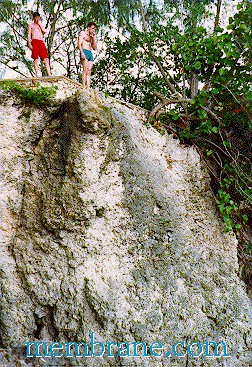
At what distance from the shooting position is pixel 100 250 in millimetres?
3230

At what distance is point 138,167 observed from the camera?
3.63 m

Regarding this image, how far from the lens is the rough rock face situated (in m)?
3.05

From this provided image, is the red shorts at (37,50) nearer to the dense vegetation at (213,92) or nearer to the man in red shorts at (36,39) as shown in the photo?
the man in red shorts at (36,39)

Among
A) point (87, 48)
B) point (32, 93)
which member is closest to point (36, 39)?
point (87, 48)

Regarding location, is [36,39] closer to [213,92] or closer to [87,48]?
[87,48]

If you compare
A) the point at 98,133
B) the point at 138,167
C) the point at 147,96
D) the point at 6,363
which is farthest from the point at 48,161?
the point at 147,96

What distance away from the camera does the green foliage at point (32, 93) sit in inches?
141

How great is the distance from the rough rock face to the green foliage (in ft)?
0.28

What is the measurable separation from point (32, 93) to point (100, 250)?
1.70 m

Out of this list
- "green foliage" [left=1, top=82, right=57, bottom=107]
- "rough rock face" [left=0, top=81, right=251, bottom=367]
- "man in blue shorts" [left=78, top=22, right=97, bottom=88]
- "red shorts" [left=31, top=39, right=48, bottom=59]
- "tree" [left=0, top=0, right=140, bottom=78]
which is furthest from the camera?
"tree" [left=0, top=0, right=140, bottom=78]

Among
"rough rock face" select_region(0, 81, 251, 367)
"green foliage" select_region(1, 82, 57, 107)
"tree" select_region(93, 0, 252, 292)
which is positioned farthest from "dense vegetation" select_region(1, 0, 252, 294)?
"green foliage" select_region(1, 82, 57, 107)

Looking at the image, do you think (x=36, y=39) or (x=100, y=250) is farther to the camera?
(x=36, y=39)

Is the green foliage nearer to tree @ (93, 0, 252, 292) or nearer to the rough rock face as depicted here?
the rough rock face

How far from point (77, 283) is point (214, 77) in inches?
110
